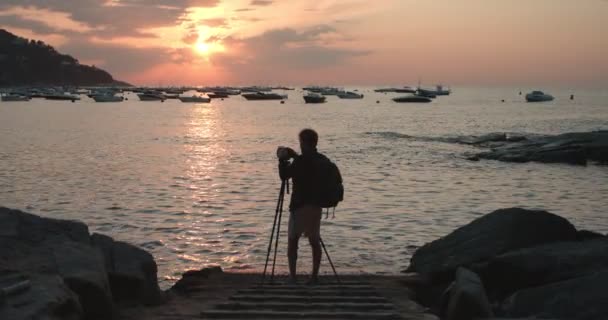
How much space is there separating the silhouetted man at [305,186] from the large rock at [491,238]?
8.27ft

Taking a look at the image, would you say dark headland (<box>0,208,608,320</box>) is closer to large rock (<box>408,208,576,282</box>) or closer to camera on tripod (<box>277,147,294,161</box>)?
large rock (<box>408,208,576,282</box>)

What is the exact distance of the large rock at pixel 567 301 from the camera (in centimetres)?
677

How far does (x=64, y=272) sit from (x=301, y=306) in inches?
102

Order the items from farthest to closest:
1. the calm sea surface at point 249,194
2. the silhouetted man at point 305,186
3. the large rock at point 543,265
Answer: the calm sea surface at point 249,194
the large rock at point 543,265
the silhouetted man at point 305,186

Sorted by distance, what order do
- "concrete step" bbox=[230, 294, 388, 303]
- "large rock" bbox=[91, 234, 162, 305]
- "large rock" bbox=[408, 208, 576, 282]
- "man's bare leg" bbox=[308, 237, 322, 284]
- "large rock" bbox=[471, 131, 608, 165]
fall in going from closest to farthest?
"concrete step" bbox=[230, 294, 388, 303] → "large rock" bbox=[91, 234, 162, 305] → "man's bare leg" bbox=[308, 237, 322, 284] → "large rock" bbox=[408, 208, 576, 282] → "large rock" bbox=[471, 131, 608, 165]

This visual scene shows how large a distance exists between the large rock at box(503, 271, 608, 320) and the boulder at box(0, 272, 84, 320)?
16.1 feet

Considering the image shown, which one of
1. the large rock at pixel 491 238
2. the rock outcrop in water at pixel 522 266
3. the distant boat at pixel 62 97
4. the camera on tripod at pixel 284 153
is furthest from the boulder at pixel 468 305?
the distant boat at pixel 62 97

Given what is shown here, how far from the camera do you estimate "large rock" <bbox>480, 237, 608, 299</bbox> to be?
852 centimetres

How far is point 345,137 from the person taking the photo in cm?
5372

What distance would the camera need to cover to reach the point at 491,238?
33.7ft

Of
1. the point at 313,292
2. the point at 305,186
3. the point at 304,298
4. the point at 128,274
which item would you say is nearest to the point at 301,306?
the point at 304,298

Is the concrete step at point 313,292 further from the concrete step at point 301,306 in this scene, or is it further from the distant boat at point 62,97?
the distant boat at point 62,97

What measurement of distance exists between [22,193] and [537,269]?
17719mm

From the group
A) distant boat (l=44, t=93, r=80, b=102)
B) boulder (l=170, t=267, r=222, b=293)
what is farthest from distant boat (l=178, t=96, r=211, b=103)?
boulder (l=170, t=267, r=222, b=293)
